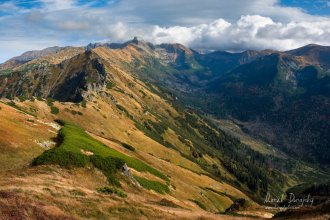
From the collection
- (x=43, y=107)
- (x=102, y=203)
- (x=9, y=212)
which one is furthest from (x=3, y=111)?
(x=43, y=107)

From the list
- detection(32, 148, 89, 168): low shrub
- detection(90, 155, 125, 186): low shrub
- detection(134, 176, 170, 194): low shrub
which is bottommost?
detection(134, 176, 170, 194): low shrub

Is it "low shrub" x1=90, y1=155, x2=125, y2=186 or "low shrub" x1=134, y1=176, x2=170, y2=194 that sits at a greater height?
"low shrub" x1=90, y1=155, x2=125, y2=186

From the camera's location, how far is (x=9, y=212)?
29469 mm

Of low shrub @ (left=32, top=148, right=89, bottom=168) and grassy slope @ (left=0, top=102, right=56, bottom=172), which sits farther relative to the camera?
grassy slope @ (left=0, top=102, right=56, bottom=172)

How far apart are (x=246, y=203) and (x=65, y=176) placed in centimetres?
4164

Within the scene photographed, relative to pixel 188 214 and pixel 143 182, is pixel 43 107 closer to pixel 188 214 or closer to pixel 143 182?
pixel 143 182

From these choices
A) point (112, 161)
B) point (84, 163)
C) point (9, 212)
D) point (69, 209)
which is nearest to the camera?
point (9, 212)

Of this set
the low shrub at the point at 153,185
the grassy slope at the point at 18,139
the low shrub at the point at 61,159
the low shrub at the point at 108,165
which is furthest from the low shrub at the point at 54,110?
the low shrub at the point at 61,159

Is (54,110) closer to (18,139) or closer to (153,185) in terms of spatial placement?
(153,185)

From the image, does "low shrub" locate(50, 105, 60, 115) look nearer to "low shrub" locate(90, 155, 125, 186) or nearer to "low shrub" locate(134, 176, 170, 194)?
"low shrub" locate(134, 176, 170, 194)

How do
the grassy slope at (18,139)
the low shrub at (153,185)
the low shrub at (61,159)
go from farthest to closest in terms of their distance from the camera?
the low shrub at (153,185) < the grassy slope at (18,139) < the low shrub at (61,159)

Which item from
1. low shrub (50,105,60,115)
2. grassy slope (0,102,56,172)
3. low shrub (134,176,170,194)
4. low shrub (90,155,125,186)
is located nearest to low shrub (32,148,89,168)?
low shrub (90,155,125,186)

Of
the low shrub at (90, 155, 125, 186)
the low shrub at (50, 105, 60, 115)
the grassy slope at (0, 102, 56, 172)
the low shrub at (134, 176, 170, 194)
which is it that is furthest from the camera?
the low shrub at (50, 105, 60, 115)

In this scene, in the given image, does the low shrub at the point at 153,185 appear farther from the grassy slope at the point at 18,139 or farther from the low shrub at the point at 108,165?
the grassy slope at the point at 18,139
